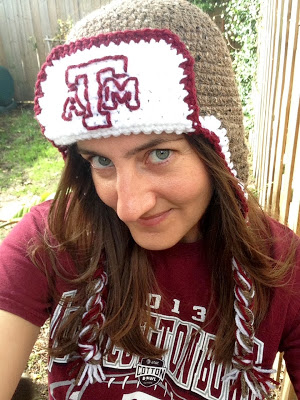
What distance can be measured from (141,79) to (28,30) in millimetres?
7675

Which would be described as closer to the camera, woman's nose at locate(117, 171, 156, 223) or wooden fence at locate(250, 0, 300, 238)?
woman's nose at locate(117, 171, 156, 223)

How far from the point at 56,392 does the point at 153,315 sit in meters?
0.43

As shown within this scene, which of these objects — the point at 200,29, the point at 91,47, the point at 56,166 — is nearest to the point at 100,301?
the point at 91,47

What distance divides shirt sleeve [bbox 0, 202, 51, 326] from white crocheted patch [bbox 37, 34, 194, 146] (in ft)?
1.69

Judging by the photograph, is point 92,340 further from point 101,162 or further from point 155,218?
point 101,162

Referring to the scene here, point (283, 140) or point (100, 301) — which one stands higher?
point (283, 140)

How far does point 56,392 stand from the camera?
54.2 inches

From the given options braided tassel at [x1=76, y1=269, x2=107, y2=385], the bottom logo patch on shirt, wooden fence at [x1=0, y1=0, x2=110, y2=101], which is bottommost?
the bottom logo patch on shirt

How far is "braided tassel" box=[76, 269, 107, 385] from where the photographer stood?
1320mm

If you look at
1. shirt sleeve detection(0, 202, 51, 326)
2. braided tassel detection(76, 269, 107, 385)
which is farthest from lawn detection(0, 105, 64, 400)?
braided tassel detection(76, 269, 107, 385)

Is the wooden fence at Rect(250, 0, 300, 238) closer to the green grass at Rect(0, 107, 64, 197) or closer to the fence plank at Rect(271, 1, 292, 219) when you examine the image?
the fence plank at Rect(271, 1, 292, 219)

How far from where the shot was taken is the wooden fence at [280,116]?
6.87 feet

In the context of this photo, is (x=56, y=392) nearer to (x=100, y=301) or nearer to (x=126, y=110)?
(x=100, y=301)

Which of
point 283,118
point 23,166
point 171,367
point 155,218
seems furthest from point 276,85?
point 23,166
